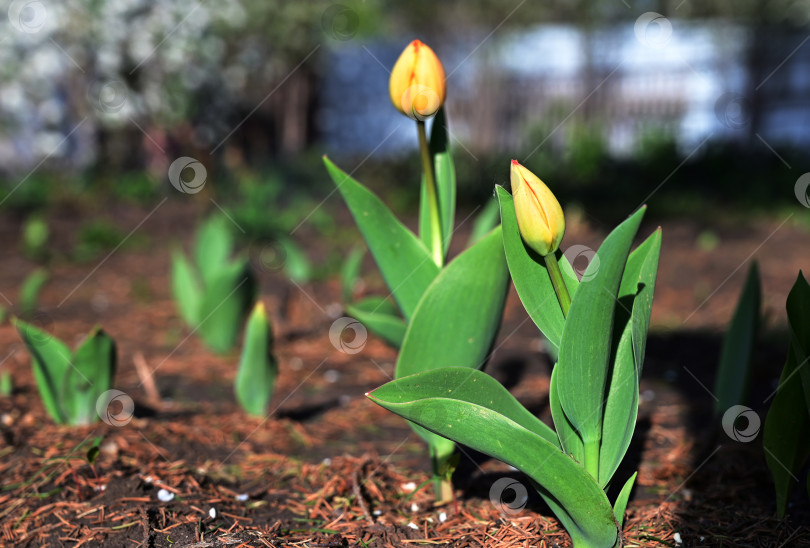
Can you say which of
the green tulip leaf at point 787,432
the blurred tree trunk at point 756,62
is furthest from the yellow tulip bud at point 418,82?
the blurred tree trunk at point 756,62

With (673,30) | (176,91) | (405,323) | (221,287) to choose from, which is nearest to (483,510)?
(405,323)

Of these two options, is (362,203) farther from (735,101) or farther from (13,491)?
(735,101)

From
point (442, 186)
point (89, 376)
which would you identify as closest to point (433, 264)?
point (442, 186)

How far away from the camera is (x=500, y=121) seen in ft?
32.8

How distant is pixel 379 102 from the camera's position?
11.5 meters

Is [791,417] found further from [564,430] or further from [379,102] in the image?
[379,102]

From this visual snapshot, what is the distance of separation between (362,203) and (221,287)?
1.33 metres

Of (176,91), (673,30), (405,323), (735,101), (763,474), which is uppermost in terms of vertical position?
(673,30)

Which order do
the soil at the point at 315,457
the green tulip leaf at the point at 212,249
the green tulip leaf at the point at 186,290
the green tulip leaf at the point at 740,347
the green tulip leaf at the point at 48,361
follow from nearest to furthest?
the soil at the point at 315,457 < the green tulip leaf at the point at 740,347 < the green tulip leaf at the point at 48,361 < the green tulip leaf at the point at 186,290 < the green tulip leaf at the point at 212,249

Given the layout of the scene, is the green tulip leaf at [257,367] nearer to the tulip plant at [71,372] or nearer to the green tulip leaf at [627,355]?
the tulip plant at [71,372]

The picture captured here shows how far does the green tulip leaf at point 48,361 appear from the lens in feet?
6.14

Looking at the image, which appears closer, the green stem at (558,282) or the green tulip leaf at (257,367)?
the green stem at (558,282)

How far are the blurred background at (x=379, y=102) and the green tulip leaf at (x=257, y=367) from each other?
2.87 m

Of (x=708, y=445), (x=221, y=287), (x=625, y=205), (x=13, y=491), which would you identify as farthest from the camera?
(x=625, y=205)
